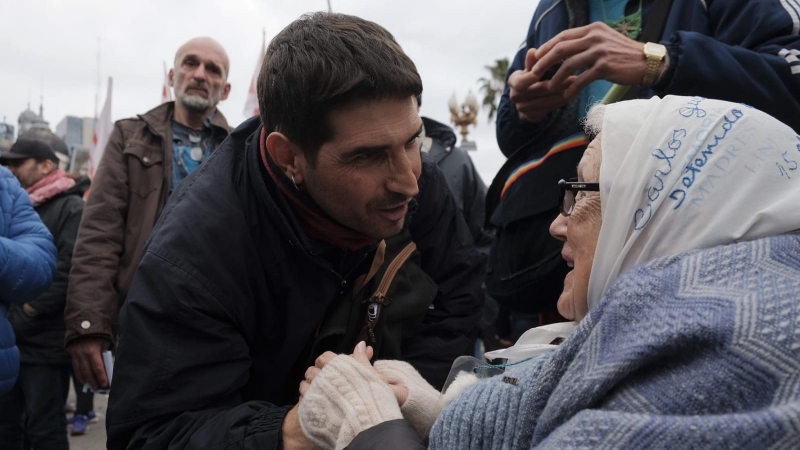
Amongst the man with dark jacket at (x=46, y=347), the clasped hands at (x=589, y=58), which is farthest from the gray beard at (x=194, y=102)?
the clasped hands at (x=589, y=58)

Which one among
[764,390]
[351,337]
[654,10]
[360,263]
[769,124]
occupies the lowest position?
[351,337]

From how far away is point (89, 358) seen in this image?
3102 mm

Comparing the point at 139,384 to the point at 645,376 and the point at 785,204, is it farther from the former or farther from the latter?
the point at 785,204

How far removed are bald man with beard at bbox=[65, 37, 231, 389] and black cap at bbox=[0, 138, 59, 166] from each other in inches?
47.7

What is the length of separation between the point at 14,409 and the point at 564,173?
3.31 metres

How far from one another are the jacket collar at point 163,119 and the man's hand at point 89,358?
1.16 metres

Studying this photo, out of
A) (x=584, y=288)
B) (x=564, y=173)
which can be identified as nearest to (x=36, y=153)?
(x=564, y=173)

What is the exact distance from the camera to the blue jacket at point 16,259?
289 centimetres

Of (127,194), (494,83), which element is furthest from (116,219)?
(494,83)

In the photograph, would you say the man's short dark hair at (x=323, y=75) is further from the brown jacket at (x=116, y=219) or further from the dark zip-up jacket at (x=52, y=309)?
the dark zip-up jacket at (x=52, y=309)

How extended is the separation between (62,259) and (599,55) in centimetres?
345

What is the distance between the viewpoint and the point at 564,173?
7.60ft

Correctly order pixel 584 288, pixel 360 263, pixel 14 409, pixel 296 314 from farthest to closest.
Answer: pixel 14 409 → pixel 360 263 → pixel 296 314 → pixel 584 288

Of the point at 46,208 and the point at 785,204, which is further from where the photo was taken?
the point at 46,208
